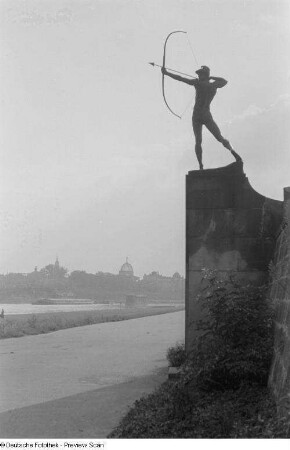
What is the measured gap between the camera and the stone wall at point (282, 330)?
508 centimetres

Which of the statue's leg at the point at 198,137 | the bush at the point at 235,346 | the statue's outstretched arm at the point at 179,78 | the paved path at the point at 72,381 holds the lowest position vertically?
the paved path at the point at 72,381

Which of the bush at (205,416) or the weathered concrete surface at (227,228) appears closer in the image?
the bush at (205,416)

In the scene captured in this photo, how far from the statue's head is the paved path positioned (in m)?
5.62

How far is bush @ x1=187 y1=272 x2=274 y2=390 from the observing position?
680 centimetres

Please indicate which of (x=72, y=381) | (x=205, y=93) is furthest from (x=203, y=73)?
(x=72, y=381)

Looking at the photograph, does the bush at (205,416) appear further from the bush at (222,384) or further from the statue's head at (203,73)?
the statue's head at (203,73)

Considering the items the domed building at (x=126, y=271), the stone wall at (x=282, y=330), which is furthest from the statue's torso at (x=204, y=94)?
the domed building at (x=126, y=271)

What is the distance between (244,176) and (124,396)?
415cm

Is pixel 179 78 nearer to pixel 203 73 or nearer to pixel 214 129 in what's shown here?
pixel 203 73

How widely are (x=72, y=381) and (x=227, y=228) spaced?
12.6 ft

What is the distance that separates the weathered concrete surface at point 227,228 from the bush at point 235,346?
1200mm

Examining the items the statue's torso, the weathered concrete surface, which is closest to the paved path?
the weathered concrete surface

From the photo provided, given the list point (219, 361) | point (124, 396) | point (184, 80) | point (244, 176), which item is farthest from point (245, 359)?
point (184, 80)

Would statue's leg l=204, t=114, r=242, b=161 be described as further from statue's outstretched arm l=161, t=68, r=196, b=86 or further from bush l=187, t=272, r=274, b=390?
bush l=187, t=272, r=274, b=390
